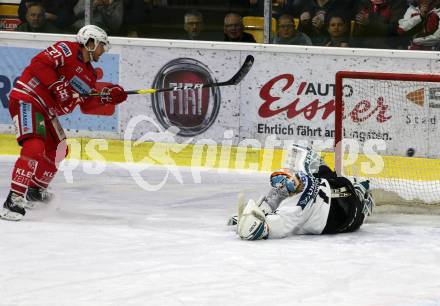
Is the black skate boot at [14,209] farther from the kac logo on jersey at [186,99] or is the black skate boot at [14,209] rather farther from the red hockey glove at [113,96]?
the kac logo on jersey at [186,99]

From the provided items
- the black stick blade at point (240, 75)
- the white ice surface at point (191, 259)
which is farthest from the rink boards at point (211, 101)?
the white ice surface at point (191, 259)

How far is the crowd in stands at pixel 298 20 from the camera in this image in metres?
8.66

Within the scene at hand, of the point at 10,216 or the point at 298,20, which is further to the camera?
the point at 298,20

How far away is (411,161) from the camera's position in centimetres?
791

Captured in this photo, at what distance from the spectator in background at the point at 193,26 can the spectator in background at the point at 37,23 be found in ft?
3.88

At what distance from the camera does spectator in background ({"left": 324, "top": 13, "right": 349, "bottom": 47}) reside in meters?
Result: 8.80

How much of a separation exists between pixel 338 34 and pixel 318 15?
27 cm

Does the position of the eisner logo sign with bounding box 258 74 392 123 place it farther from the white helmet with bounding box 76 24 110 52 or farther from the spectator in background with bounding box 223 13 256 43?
the white helmet with bounding box 76 24 110 52

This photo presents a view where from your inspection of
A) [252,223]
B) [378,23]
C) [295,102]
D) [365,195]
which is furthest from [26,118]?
[378,23]

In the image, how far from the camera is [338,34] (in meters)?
8.80

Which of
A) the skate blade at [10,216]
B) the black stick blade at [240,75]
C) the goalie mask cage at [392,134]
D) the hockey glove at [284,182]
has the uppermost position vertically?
the black stick blade at [240,75]

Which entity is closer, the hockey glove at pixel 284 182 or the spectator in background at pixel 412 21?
the hockey glove at pixel 284 182

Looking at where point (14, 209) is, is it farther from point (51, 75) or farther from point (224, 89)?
point (224, 89)

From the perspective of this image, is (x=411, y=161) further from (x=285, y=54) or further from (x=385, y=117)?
(x=285, y=54)
